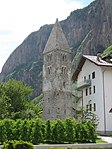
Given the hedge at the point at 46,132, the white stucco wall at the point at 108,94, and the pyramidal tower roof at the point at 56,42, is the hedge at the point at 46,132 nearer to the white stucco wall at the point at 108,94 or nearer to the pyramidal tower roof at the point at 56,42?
the white stucco wall at the point at 108,94

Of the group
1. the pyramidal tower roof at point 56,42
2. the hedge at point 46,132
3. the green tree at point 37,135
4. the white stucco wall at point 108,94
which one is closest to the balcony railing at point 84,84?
the white stucco wall at point 108,94

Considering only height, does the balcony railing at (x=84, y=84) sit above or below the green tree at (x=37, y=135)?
above

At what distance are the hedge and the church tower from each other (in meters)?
30.7

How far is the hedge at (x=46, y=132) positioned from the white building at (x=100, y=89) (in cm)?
1624

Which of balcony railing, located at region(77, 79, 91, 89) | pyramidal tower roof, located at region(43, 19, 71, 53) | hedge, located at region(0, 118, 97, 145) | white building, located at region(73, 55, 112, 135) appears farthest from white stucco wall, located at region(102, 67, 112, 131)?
pyramidal tower roof, located at region(43, 19, 71, 53)

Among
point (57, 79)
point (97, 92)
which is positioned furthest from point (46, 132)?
point (57, 79)

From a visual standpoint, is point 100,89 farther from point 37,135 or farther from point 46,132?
point 37,135

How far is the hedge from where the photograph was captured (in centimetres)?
2948

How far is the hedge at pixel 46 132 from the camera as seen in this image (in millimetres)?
29484

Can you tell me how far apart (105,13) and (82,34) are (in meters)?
28.2

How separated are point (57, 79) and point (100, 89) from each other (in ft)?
56.3

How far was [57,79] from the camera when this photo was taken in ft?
210

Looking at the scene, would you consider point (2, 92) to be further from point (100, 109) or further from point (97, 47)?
point (97, 47)

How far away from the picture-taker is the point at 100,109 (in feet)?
157
